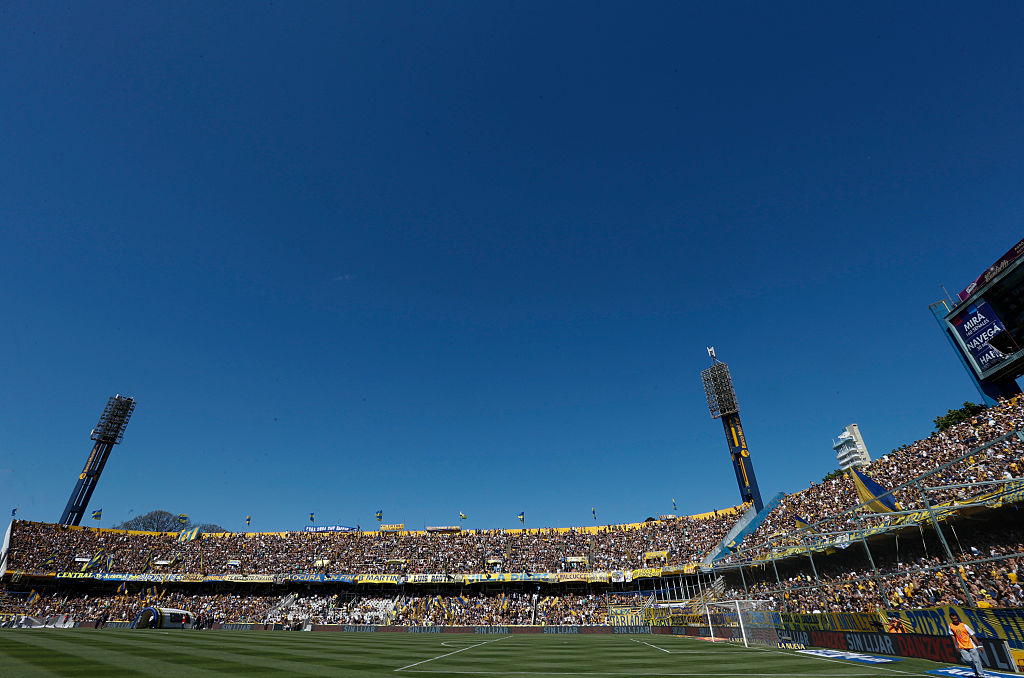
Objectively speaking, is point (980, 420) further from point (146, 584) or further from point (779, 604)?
point (146, 584)

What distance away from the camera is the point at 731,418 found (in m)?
61.9

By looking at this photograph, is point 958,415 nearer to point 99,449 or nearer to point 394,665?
point 394,665

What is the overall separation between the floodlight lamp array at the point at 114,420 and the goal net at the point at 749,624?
87732 millimetres

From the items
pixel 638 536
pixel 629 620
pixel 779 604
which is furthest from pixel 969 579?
pixel 638 536

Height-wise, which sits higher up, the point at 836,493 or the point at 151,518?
the point at 151,518

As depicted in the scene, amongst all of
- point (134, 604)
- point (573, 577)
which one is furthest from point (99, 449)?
point (573, 577)

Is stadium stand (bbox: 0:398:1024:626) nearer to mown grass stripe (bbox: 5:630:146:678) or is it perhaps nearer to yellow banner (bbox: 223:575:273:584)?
yellow banner (bbox: 223:575:273:584)

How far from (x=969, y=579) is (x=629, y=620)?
27045 millimetres

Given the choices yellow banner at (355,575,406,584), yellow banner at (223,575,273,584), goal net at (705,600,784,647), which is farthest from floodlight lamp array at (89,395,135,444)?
goal net at (705,600,784,647)

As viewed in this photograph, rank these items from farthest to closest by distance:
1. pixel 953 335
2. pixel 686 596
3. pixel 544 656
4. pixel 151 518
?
pixel 151 518 < pixel 686 596 < pixel 953 335 < pixel 544 656

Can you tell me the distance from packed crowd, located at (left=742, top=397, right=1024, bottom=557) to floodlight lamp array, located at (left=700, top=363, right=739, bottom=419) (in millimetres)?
15288

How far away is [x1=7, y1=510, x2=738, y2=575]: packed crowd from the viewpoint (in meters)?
53.9

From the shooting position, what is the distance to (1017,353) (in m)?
31.6

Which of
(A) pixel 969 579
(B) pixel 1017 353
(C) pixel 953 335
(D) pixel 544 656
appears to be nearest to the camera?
(D) pixel 544 656
